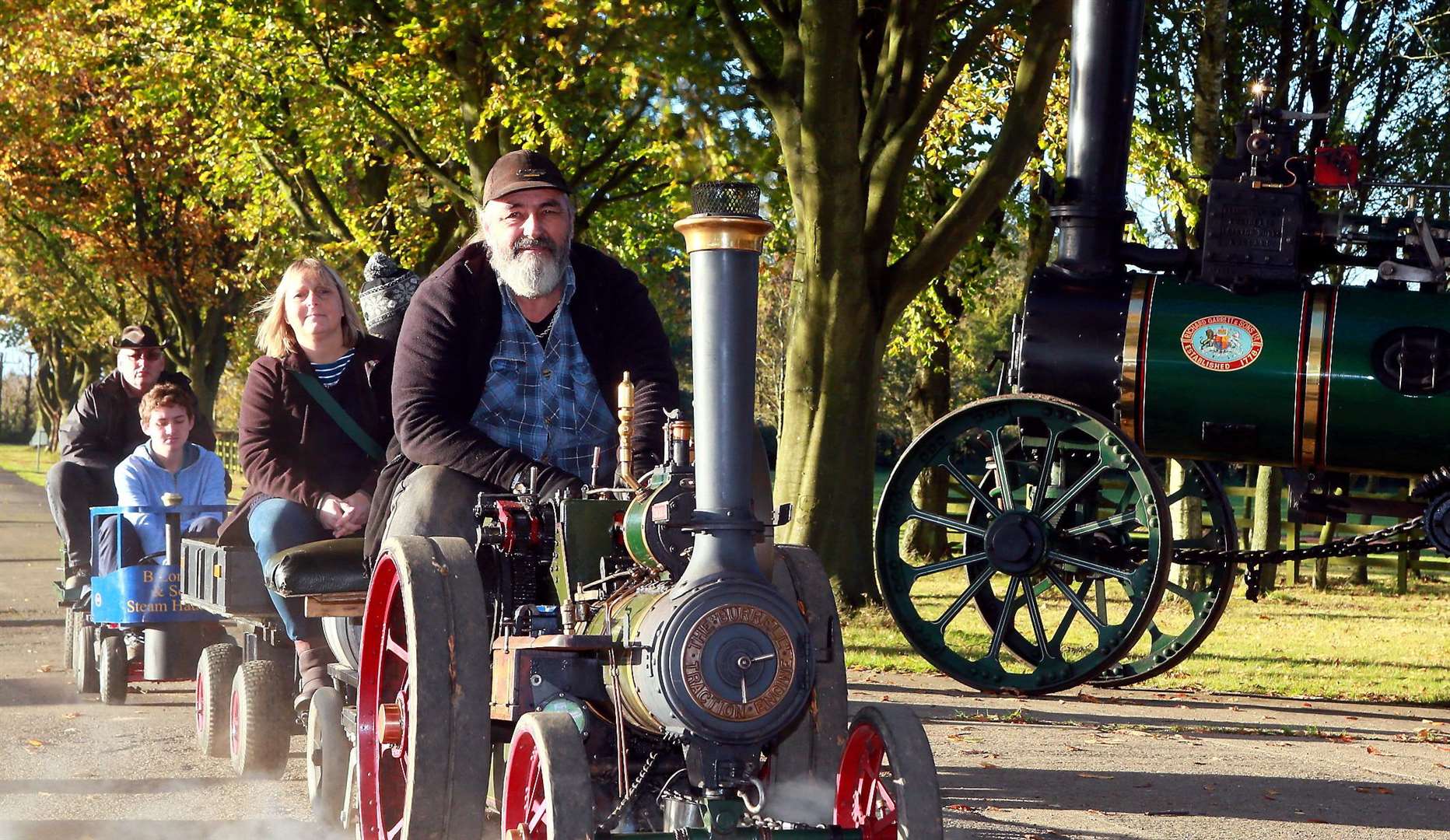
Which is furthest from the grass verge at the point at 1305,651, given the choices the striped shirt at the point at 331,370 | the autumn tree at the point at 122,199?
the autumn tree at the point at 122,199

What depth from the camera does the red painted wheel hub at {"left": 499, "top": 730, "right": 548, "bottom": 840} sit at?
149 inches

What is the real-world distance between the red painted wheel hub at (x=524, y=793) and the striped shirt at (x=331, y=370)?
3.24 metres

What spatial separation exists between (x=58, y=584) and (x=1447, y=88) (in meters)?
16.6

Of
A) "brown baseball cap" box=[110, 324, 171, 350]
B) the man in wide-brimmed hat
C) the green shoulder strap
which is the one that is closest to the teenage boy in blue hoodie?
the man in wide-brimmed hat

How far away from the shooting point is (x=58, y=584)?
→ 9789 millimetres

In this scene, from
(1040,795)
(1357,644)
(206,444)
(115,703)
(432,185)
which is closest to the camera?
(1040,795)

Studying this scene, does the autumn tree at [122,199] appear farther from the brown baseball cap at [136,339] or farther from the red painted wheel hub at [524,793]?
the red painted wheel hub at [524,793]

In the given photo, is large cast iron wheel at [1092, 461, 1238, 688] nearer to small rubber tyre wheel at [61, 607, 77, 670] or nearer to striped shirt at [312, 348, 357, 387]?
striped shirt at [312, 348, 357, 387]

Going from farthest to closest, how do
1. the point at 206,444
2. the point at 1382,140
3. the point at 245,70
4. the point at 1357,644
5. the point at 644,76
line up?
1. the point at 1382,140
2. the point at 245,70
3. the point at 644,76
4. the point at 1357,644
5. the point at 206,444

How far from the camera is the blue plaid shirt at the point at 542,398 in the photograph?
502cm

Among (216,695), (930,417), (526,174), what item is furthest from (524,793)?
(930,417)

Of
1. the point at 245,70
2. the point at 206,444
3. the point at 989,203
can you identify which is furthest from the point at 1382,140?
the point at 206,444

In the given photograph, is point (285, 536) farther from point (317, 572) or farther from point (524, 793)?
point (524, 793)

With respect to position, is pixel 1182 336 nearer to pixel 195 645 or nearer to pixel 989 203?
pixel 989 203
